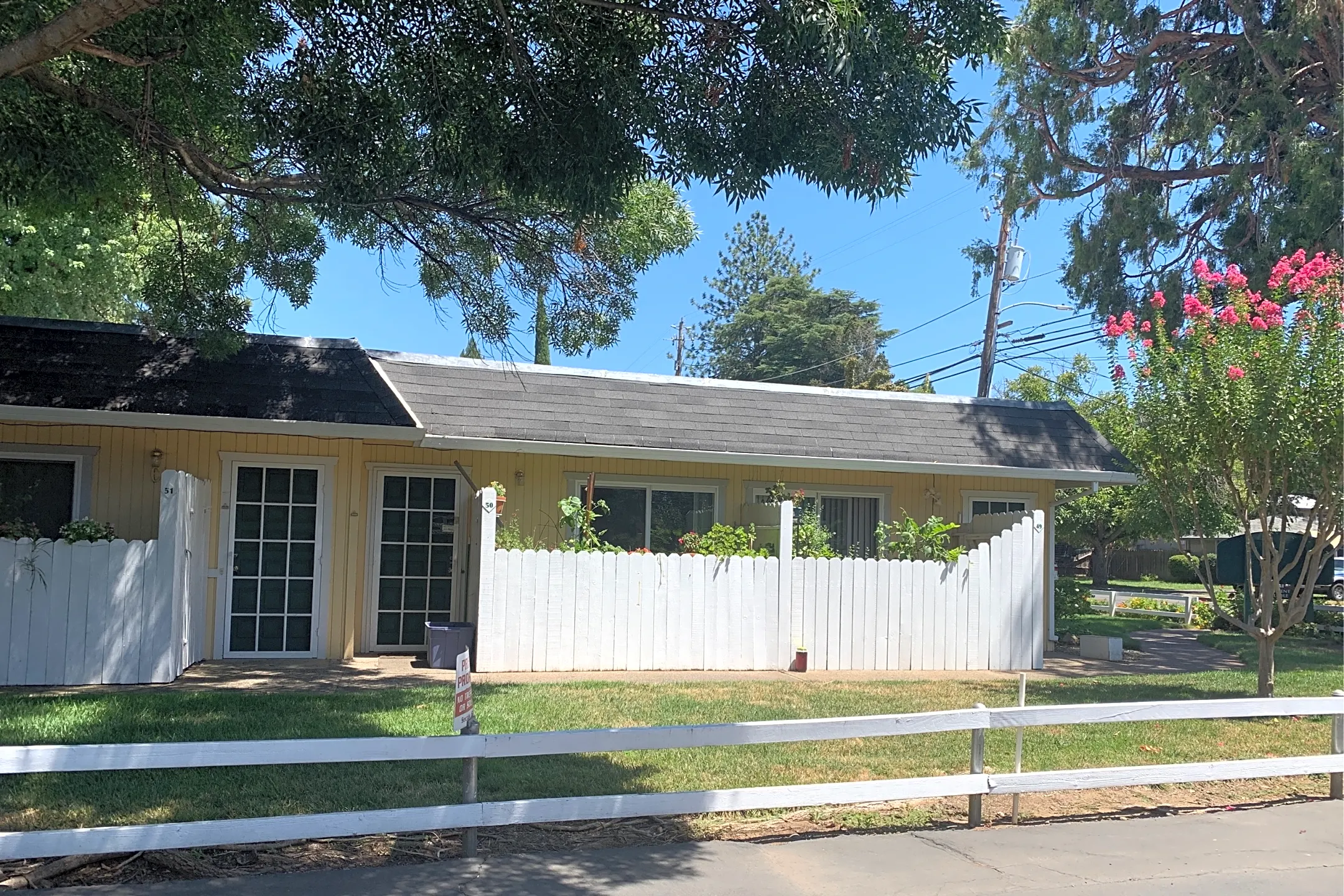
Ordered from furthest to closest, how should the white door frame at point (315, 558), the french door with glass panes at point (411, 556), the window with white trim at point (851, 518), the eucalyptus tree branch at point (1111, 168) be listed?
the eucalyptus tree branch at point (1111, 168)
the window with white trim at point (851, 518)
the french door with glass panes at point (411, 556)
the white door frame at point (315, 558)

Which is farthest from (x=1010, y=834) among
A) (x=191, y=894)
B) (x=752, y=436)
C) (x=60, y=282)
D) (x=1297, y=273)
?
(x=60, y=282)

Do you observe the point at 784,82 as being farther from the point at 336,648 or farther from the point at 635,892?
the point at 336,648

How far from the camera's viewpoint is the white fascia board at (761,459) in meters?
12.7

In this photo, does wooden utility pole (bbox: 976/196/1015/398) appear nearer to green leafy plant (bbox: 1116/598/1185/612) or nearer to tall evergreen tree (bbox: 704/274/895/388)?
green leafy plant (bbox: 1116/598/1185/612)

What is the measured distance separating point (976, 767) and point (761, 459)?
7435 mm

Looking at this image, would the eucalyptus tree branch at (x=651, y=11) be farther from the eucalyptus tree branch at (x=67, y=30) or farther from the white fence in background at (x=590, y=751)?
the white fence in background at (x=590, y=751)

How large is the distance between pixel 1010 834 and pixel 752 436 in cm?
816

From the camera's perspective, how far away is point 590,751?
18.8 ft

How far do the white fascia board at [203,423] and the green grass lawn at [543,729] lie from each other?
9.44 ft

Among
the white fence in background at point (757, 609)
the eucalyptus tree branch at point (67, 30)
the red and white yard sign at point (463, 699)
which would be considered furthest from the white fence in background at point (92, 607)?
the red and white yard sign at point (463, 699)

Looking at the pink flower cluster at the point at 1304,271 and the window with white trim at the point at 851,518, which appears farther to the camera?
the window with white trim at the point at 851,518

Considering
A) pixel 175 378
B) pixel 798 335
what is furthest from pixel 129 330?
pixel 798 335

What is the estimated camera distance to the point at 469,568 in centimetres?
1358

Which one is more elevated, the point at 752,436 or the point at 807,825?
the point at 752,436
